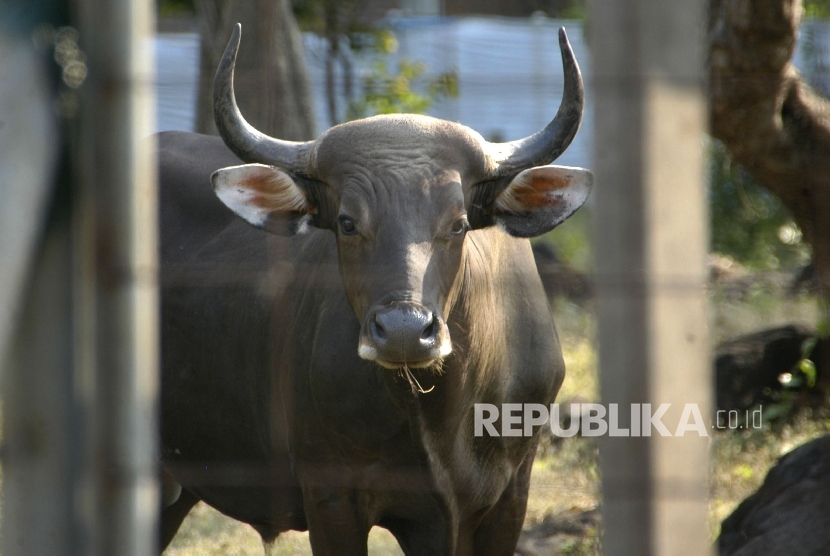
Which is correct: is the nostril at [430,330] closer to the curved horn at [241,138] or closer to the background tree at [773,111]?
the curved horn at [241,138]

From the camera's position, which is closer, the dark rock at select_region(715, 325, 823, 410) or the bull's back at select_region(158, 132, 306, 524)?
the bull's back at select_region(158, 132, 306, 524)

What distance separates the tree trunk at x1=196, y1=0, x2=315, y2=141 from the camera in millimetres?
5980

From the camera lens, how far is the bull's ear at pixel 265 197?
354cm

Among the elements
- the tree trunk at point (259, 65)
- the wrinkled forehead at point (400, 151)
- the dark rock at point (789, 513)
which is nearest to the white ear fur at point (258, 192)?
the wrinkled forehead at point (400, 151)

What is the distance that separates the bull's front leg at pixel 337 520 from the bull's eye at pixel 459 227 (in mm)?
987

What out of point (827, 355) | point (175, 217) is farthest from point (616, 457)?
point (827, 355)

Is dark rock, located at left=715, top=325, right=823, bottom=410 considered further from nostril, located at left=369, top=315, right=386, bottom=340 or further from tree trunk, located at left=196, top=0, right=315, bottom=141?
nostril, located at left=369, top=315, right=386, bottom=340

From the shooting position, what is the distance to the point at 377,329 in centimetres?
298

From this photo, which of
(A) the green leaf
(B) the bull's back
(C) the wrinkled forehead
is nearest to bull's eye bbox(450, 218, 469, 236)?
(C) the wrinkled forehead

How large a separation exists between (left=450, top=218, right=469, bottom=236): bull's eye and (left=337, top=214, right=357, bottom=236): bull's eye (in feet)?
1.03

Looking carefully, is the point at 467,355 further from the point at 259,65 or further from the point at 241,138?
the point at 259,65

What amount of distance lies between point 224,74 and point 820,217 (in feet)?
10.9

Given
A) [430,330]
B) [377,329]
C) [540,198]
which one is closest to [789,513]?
[540,198]

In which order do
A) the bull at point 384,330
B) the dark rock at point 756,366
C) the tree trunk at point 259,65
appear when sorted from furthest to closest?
the dark rock at point 756,366
the tree trunk at point 259,65
the bull at point 384,330
